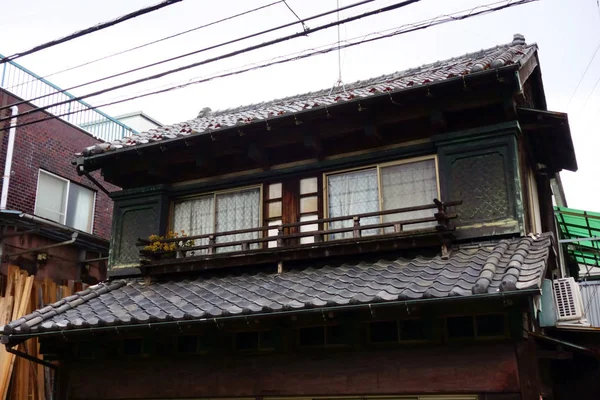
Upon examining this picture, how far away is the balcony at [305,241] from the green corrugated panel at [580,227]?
7.26m

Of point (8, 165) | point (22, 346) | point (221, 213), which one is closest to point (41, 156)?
point (8, 165)

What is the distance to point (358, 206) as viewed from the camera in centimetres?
1055

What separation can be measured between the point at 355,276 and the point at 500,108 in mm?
3698

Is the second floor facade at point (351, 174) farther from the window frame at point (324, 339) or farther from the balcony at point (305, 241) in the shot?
the window frame at point (324, 339)

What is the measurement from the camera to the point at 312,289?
8641mm

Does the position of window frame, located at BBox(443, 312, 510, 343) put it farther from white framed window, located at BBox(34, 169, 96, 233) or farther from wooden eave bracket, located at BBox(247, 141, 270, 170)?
white framed window, located at BBox(34, 169, 96, 233)

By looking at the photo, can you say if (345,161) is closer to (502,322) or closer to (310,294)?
(310,294)

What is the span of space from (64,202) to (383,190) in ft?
39.4

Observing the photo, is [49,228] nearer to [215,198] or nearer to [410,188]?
[215,198]

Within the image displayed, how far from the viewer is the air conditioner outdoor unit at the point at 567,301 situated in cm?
884

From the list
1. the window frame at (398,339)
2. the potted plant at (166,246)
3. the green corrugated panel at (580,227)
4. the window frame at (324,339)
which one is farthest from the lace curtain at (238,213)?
the green corrugated panel at (580,227)

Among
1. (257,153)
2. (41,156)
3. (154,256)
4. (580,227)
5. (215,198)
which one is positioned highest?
(41,156)

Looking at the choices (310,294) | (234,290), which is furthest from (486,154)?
(234,290)

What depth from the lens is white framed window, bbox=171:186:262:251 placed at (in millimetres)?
11391
